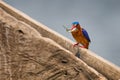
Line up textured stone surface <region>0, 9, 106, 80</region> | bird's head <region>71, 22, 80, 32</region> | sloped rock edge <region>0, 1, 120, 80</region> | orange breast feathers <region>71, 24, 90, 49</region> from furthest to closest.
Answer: orange breast feathers <region>71, 24, 90, 49</region>, bird's head <region>71, 22, 80, 32</region>, sloped rock edge <region>0, 1, 120, 80</region>, textured stone surface <region>0, 9, 106, 80</region>

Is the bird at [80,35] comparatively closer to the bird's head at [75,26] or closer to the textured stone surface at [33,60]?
the bird's head at [75,26]

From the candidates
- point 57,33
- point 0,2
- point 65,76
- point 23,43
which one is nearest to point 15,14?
point 0,2

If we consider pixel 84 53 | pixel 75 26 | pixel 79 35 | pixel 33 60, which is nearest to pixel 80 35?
pixel 79 35

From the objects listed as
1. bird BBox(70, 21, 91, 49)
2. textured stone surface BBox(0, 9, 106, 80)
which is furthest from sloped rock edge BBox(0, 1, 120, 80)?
textured stone surface BBox(0, 9, 106, 80)

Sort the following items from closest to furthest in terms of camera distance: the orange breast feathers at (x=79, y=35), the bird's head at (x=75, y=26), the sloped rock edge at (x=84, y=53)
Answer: the sloped rock edge at (x=84, y=53), the bird's head at (x=75, y=26), the orange breast feathers at (x=79, y=35)

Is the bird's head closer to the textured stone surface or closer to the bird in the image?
the bird

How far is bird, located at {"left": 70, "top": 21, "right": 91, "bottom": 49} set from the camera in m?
13.3

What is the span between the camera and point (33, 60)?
37.7 feet

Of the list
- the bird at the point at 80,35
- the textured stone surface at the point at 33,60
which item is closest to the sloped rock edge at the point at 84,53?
A: the bird at the point at 80,35

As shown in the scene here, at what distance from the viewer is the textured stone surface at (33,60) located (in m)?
11.3

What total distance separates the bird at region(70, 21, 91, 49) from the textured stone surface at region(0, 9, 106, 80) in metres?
1.94

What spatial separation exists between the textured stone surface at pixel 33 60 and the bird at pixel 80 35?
1944mm

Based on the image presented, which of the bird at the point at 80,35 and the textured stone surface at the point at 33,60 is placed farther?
the bird at the point at 80,35

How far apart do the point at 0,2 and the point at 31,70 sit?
3.88 metres
